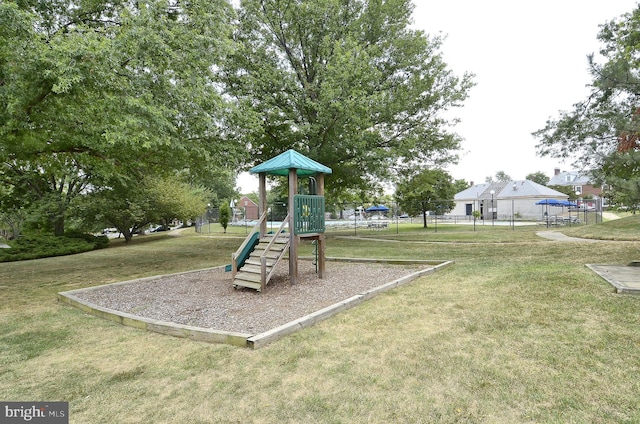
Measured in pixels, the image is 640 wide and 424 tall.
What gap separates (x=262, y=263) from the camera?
6.40 m

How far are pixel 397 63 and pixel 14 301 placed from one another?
16330mm

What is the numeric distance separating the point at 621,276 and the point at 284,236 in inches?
273

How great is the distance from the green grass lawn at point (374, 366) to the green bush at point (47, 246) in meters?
11.1

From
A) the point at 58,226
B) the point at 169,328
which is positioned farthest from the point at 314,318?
the point at 58,226

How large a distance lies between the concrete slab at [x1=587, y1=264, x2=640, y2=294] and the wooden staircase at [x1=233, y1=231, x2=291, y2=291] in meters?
6.04

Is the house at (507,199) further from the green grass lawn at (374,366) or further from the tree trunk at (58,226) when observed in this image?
the tree trunk at (58,226)

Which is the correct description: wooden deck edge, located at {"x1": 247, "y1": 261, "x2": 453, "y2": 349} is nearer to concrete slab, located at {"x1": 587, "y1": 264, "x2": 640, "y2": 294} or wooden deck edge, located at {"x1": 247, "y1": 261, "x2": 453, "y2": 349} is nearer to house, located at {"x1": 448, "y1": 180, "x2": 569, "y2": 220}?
concrete slab, located at {"x1": 587, "y1": 264, "x2": 640, "y2": 294}

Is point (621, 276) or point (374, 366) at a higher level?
point (621, 276)

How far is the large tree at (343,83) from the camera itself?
13672 mm

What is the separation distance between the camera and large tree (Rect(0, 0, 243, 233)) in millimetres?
6328

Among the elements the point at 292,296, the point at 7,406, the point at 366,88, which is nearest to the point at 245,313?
the point at 292,296

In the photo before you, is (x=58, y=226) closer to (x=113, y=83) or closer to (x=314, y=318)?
(x=113, y=83)

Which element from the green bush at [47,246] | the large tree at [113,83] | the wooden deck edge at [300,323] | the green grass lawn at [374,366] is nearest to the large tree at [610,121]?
the green grass lawn at [374,366]

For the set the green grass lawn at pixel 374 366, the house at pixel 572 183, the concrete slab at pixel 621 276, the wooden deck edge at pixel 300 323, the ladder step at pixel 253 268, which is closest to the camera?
the green grass lawn at pixel 374 366
